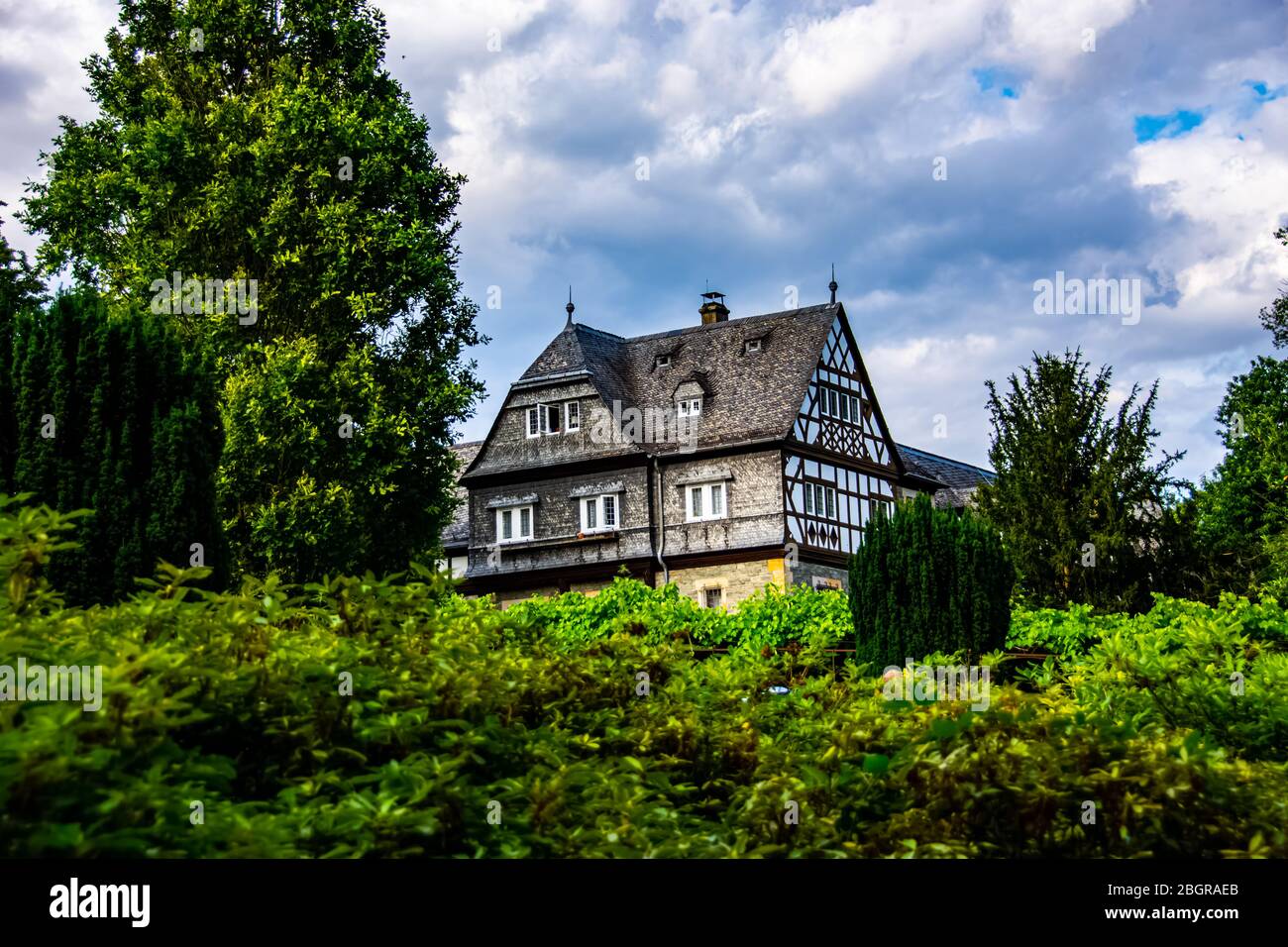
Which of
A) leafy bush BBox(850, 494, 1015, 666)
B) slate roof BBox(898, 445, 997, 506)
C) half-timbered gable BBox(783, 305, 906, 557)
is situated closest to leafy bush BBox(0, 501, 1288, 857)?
leafy bush BBox(850, 494, 1015, 666)

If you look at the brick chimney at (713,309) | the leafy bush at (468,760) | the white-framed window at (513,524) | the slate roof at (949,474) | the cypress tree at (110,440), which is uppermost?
the brick chimney at (713,309)

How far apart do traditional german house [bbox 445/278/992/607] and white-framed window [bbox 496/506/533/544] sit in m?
0.05

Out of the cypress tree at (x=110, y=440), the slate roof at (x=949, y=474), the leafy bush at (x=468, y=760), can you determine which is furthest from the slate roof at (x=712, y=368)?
the leafy bush at (x=468, y=760)

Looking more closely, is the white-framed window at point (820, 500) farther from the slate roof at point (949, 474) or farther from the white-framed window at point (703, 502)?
the slate roof at point (949, 474)

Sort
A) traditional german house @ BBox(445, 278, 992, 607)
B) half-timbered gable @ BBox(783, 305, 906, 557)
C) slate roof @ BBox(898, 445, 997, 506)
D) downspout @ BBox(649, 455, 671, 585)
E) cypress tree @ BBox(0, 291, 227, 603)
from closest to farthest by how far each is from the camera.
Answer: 1. cypress tree @ BBox(0, 291, 227, 603)
2. traditional german house @ BBox(445, 278, 992, 607)
3. half-timbered gable @ BBox(783, 305, 906, 557)
4. downspout @ BBox(649, 455, 671, 585)
5. slate roof @ BBox(898, 445, 997, 506)

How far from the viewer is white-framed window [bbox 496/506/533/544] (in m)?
41.8

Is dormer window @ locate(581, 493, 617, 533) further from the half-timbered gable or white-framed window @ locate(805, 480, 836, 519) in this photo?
white-framed window @ locate(805, 480, 836, 519)

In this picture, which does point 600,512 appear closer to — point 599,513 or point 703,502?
point 599,513

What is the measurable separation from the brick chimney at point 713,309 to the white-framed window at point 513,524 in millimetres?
9625

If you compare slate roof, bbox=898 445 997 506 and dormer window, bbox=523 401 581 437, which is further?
slate roof, bbox=898 445 997 506

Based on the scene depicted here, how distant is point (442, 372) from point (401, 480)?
2.36 metres

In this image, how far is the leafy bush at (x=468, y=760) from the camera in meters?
3.53

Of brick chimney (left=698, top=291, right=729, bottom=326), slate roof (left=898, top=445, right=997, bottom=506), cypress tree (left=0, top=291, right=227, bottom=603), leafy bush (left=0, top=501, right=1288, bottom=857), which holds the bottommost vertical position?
leafy bush (left=0, top=501, right=1288, bottom=857)
